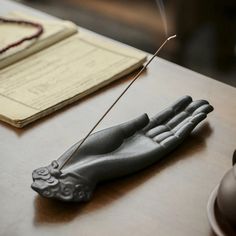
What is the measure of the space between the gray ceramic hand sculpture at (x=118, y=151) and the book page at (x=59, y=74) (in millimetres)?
168

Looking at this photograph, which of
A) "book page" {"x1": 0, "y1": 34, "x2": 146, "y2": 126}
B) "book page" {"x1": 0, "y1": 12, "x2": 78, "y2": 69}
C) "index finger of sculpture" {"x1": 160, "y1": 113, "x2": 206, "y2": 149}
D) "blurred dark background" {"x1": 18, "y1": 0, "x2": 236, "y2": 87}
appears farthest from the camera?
"blurred dark background" {"x1": 18, "y1": 0, "x2": 236, "y2": 87}

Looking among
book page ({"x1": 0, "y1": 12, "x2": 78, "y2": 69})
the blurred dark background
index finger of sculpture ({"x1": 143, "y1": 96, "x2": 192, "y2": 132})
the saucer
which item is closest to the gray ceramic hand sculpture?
index finger of sculpture ({"x1": 143, "y1": 96, "x2": 192, "y2": 132})

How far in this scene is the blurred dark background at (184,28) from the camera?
2.31 meters

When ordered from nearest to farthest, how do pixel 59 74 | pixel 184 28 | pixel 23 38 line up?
pixel 59 74, pixel 23 38, pixel 184 28

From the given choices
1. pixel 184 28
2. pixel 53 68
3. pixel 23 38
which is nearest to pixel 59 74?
pixel 53 68

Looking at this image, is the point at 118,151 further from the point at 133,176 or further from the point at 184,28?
the point at 184,28

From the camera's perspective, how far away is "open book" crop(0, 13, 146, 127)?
103 centimetres

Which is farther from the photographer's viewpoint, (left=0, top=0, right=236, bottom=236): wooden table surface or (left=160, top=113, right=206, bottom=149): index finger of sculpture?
(left=160, top=113, right=206, bottom=149): index finger of sculpture

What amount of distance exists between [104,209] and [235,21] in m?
1.75

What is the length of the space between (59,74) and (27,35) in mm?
173

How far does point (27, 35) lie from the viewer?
4.09 ft

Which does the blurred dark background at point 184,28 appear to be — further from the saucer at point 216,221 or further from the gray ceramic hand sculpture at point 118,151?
the saucer at point 216,221

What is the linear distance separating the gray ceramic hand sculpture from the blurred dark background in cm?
127

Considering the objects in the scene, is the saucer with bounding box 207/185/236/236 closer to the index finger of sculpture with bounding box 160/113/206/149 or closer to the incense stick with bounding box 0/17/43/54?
the index finger of sculpture with bounding box 160/113/206/149
